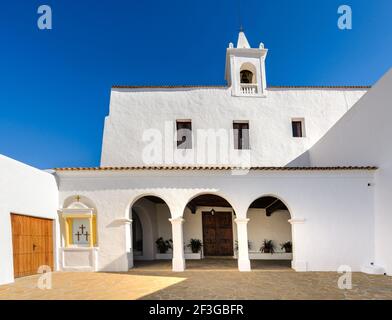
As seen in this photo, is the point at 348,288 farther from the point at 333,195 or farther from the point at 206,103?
the point at 206,103

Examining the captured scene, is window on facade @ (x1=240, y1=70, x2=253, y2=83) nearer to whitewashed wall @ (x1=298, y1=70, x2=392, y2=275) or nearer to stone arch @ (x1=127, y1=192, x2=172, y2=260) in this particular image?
whitewashed wall @ (x1=298, y1=70, x2=392, y2=275)

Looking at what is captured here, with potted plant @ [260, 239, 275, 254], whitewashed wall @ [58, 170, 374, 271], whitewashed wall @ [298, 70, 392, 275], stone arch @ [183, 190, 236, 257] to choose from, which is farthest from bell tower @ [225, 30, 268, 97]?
potted plant @ [260, 239, 275, 254]

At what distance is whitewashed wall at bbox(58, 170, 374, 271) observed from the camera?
10.9 m

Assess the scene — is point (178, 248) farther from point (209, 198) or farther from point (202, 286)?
point (209, 198)

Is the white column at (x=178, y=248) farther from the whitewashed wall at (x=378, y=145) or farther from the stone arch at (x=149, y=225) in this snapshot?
the whitewashed wall at (x=378, y=145)

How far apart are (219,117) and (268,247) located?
7.35m

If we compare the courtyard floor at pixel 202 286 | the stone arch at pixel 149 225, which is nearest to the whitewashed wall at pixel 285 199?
the courtyard floor at pixel 202 286

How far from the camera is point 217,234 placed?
15.8m

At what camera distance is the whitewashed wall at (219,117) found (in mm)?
15875
